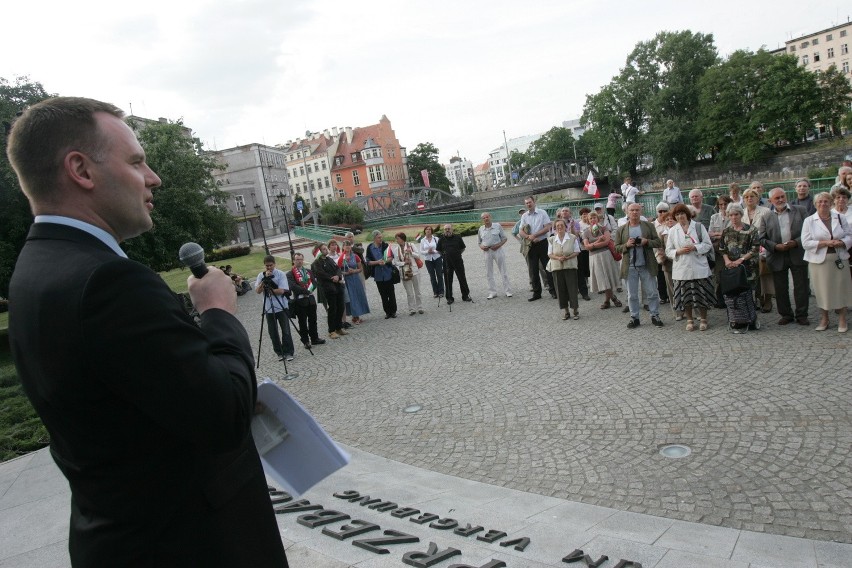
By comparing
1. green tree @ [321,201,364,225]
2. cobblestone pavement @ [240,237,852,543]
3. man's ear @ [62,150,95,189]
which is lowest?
cobblestone pavement @ [240,237,852,543]

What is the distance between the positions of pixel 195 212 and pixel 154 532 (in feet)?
Answer: 76.8

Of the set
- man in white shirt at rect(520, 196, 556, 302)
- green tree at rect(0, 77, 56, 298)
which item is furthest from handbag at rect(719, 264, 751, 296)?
green tree at rect(0, 77, 56, 298)

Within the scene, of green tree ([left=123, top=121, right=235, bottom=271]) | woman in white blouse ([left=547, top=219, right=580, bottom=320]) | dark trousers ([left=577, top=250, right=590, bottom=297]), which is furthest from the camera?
green tree ([left=123, top=121, right=235, bottom=271])

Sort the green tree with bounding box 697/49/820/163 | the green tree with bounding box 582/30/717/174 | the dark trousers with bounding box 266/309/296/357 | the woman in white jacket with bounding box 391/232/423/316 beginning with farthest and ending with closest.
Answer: the green tree with bounding box 582/30/717/174, the green tree with bounding box 697/49/820/163, the woman in white jacket with bounding box 391/232/423/316, the dark trousers with bounding box 266/309/296/357

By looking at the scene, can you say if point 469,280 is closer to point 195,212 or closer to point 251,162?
point 195,212

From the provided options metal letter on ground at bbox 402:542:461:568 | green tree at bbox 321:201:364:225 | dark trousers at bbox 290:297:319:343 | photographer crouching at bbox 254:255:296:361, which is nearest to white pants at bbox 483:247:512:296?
dark trousers at bbox 290:297:319:343

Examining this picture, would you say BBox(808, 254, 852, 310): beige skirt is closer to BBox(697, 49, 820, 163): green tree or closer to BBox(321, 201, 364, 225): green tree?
BBox(321, 201, 364, 225): green tree

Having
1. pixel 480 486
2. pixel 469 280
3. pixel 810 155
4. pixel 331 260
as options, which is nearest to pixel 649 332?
pixel 480 486

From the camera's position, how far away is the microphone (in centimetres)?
173

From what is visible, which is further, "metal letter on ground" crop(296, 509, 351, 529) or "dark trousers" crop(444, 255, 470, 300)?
"dark trousers" crop(444, 255, 470, 300)

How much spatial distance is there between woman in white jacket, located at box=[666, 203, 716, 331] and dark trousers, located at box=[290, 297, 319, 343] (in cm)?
695

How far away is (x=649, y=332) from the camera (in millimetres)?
9305

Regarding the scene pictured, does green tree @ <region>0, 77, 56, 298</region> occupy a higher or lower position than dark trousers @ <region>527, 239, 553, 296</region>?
higher

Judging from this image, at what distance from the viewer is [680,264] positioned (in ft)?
29.7
